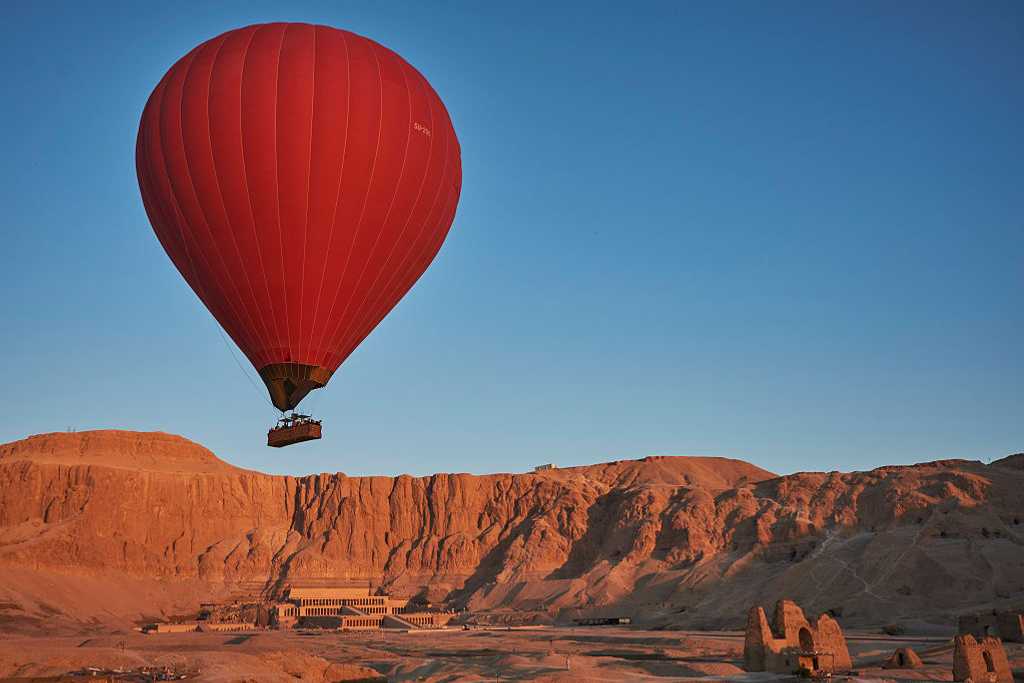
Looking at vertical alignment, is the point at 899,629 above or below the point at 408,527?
below

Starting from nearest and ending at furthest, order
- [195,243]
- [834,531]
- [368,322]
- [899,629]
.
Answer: [195,243], [368,322], [899,629], [834,531]

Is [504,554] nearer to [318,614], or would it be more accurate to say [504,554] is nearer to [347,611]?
[347,611]

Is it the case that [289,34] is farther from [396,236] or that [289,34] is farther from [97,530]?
[97,530]

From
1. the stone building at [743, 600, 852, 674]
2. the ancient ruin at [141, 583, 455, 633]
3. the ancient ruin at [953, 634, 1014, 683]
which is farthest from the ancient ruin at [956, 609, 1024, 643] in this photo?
the ancient ruin at [141, 583, 455, 633]

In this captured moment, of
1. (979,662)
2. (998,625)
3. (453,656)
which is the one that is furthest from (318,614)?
(979,662)

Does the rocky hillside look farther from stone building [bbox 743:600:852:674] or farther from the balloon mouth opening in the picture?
the balloon mouth opening

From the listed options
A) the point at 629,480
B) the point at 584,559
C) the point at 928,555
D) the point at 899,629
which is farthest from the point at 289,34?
the point at 629,480
